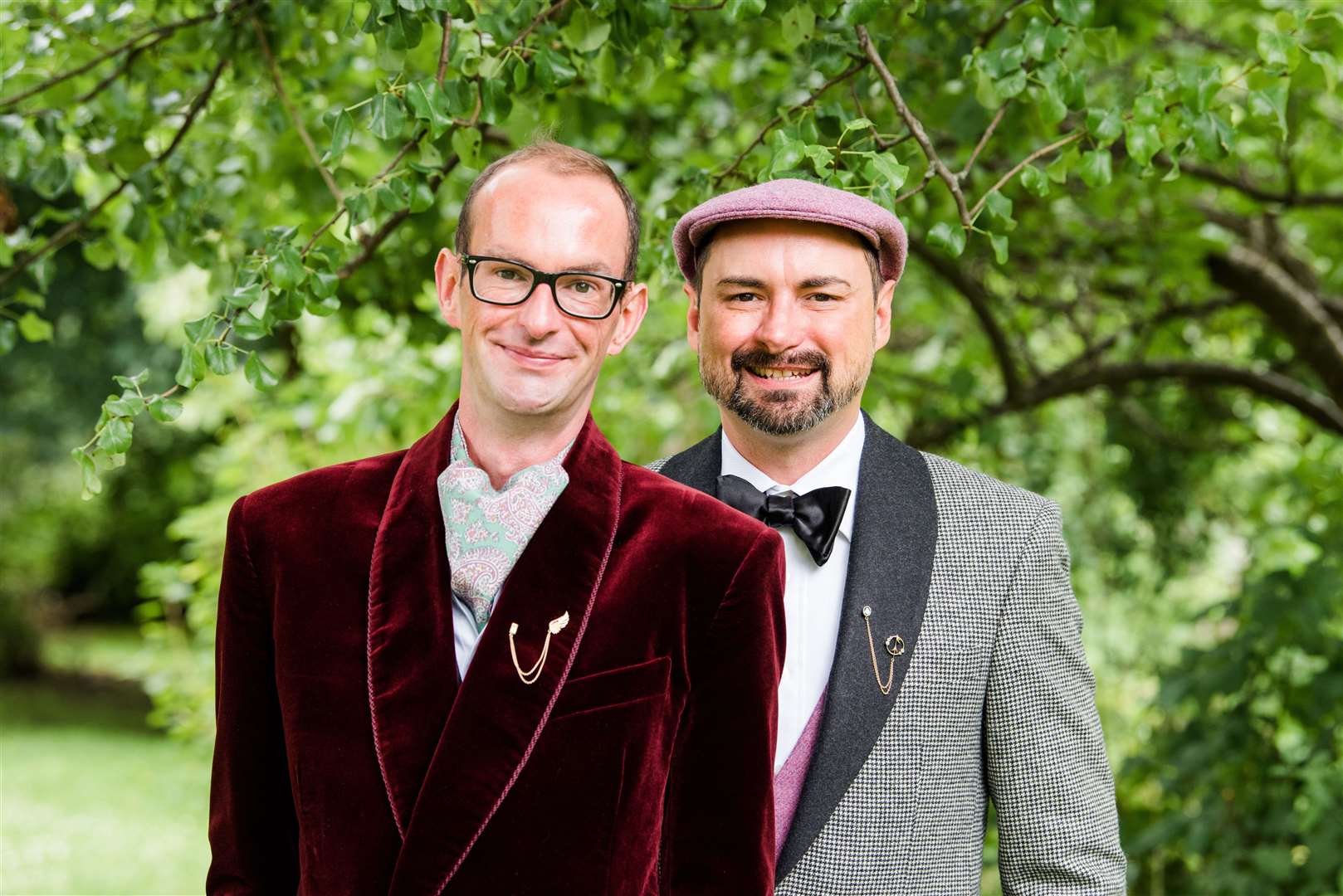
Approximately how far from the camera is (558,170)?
1659mm

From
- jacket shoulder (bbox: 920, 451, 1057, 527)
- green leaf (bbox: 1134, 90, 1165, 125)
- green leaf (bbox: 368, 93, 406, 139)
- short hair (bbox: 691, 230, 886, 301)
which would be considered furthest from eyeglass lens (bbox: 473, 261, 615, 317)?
green leaf (bbox: 1134, 90, 1165, 125)

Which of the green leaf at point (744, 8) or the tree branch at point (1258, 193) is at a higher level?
the tree branch at point (1258, 193)

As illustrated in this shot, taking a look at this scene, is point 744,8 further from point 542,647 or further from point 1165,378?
point 1165,378

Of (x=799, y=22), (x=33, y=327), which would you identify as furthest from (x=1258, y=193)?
→ (x=33, y=327)

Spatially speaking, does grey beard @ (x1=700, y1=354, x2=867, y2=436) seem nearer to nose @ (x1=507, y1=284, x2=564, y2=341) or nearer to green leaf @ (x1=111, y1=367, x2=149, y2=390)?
nose @ (x1=507, y1=284, x2=564, y2=341)

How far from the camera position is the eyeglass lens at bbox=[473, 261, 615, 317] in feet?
5.35

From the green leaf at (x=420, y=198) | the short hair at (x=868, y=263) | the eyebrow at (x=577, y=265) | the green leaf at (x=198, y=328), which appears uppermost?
the green leaf at (x=420, y=198)

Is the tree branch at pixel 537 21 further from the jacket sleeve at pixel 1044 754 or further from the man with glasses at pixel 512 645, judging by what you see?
the jacket sleeve at pixel 1044 754

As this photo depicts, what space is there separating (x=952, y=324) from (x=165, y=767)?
9.85m

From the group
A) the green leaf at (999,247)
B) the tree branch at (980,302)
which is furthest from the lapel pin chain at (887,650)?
the tree branch at (980,302)

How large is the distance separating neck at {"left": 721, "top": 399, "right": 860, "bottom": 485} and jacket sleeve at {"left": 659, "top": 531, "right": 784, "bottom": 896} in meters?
0.41

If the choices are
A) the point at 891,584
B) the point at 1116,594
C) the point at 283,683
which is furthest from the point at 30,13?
the point at 1116,594

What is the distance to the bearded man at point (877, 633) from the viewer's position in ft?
6.28

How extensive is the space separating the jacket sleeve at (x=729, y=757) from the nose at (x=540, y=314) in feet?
1.20
